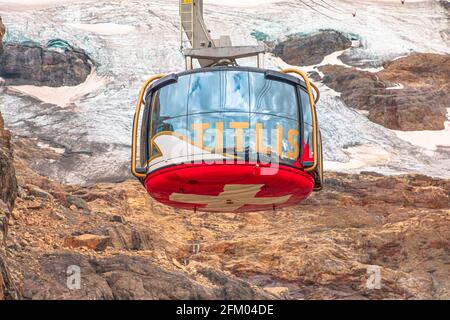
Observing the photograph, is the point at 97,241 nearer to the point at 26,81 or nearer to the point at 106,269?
the point at 106,269

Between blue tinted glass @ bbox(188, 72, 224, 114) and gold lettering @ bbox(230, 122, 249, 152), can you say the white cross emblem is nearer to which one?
gold lettering @ bbox(230, 122, 249, 152)

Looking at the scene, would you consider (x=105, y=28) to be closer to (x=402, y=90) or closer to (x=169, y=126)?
(x=402, y=90)

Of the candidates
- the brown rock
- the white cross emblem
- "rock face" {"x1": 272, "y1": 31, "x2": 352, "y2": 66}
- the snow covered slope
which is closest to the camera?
the white cross emblem

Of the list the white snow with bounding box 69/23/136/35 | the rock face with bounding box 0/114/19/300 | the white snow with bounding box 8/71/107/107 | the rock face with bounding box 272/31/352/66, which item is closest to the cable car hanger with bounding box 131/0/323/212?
the rock face with bounding box 0/114/19/300

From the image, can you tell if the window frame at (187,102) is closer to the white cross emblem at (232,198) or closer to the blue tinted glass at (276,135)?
the blue tinted glass at (276,135)

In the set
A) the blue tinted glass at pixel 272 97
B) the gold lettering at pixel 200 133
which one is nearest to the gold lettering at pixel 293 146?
the blue tinted glass at pixel 272 97

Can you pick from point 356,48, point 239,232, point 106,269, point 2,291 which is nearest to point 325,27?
point 356,48
